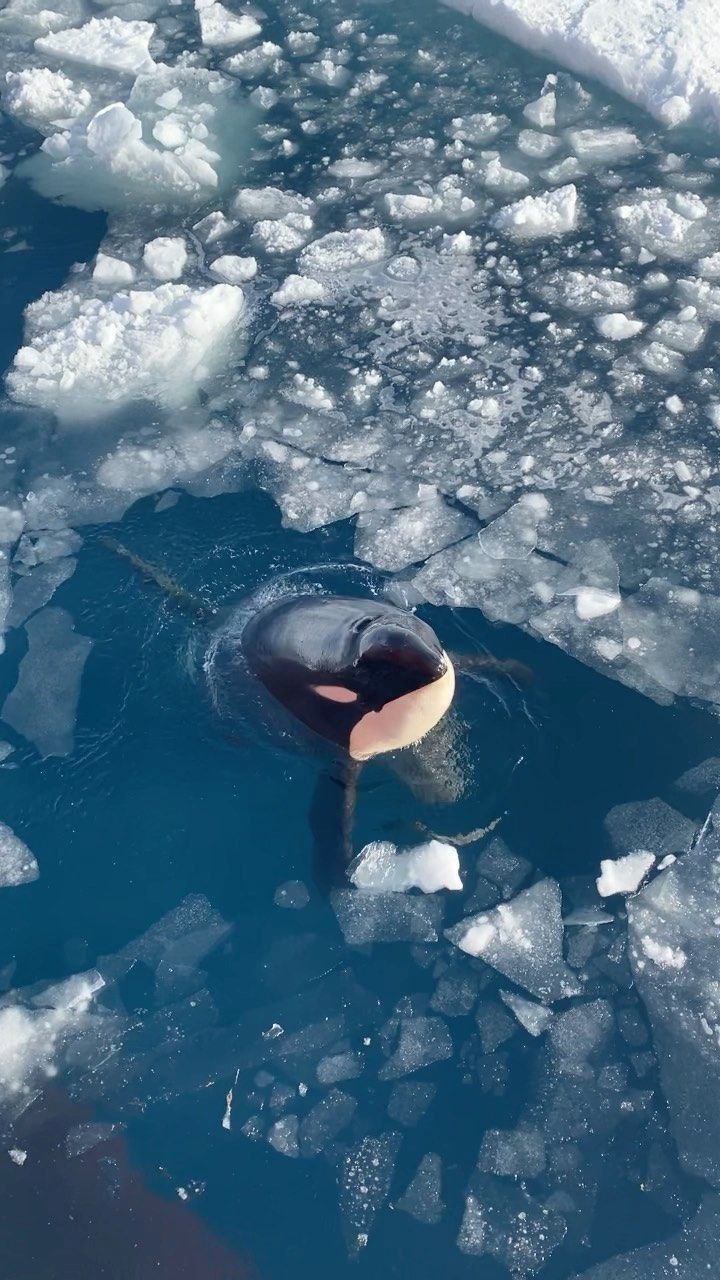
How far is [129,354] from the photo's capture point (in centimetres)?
740

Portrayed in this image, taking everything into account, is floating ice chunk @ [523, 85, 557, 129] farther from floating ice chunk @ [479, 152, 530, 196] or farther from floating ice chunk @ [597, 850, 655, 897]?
floating ice chunk @ [597, 850, 655, 897]

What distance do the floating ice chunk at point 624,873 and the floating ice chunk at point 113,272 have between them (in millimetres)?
5635

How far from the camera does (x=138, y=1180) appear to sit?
470cm

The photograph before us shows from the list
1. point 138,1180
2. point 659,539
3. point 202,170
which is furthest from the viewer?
point 202,170

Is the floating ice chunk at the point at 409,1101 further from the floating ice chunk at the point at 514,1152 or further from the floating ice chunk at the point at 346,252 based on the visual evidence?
the floating ice chunk at the point at 346,252

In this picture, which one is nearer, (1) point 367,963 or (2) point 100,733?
(1) point 367,963

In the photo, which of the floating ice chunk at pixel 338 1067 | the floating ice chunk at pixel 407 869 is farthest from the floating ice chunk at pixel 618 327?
the floating ice chunk at pixel 338 1067

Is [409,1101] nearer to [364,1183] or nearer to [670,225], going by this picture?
[364,1183]

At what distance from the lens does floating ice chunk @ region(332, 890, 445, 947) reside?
5117 millimetres

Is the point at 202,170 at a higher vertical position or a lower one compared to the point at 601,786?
higher

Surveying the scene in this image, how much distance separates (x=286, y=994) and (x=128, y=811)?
132 cm

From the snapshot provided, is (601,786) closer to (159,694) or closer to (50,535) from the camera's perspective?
(159,694)

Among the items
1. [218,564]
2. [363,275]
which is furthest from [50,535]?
[363,275]

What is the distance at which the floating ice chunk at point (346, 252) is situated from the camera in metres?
7.82
